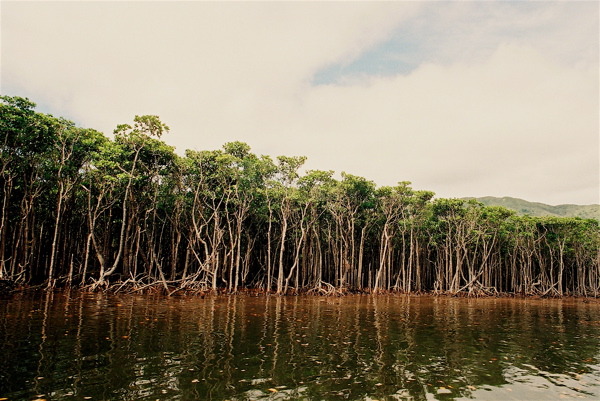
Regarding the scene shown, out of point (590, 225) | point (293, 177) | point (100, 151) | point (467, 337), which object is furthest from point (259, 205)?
point (590, 225)

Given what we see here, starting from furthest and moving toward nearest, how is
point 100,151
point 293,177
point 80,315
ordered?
point 293,177 < point 100,151 < point 80,315

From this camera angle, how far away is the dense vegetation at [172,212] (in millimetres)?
28281

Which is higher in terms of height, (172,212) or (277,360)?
(172,212)

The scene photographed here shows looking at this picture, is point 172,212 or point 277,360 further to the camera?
point 172,212

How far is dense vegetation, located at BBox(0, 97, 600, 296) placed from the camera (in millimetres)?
28281

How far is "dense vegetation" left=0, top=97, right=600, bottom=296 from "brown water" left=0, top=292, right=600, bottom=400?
15.4 metres

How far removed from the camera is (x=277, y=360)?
367 inches

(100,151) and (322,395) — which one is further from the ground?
(100,151)

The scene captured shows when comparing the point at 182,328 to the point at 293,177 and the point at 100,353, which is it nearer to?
the point at 100,353

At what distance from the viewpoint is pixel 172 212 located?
40.3m

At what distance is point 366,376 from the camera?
826cm

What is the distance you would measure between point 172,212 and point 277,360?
3416cm

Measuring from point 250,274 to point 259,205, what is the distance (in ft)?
44.7

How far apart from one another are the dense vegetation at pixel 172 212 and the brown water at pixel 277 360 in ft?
50.6
